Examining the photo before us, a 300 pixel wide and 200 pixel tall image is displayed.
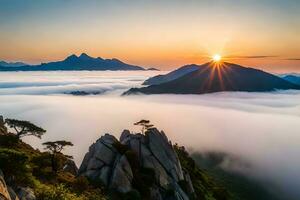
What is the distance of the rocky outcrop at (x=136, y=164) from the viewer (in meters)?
69.1

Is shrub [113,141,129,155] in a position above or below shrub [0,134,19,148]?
below

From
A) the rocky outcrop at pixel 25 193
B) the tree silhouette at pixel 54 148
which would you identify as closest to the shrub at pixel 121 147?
the tree silhouette at pixel 54 148

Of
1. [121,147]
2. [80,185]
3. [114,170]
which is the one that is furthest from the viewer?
[121,147]

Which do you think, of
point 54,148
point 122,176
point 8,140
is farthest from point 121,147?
point 8,140

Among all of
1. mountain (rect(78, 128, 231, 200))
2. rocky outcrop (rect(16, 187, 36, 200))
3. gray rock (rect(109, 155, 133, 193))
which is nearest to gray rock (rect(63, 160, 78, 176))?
mountain (rect(78, 128, 231, 200))

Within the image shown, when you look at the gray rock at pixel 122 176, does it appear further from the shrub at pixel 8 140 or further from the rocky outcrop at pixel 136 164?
the shrub at pixel 8 140

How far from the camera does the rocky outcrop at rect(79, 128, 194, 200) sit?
227ft

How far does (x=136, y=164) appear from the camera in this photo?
75.6 m

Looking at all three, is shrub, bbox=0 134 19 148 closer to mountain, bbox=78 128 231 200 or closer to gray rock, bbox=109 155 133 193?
mountain, bbox=78 128 231 200

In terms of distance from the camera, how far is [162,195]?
237 feet

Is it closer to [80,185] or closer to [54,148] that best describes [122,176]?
[80,185]

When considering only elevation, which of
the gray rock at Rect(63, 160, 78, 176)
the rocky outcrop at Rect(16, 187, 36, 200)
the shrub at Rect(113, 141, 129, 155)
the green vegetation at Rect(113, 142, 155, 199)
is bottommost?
the gray rock at Rect(63, 160, 78, 176)

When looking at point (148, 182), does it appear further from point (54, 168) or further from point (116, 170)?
point (54, 168)

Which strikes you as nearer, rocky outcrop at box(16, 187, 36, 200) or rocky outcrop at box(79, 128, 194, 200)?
rocky outcrop at box(16, 187, 36, 200)
